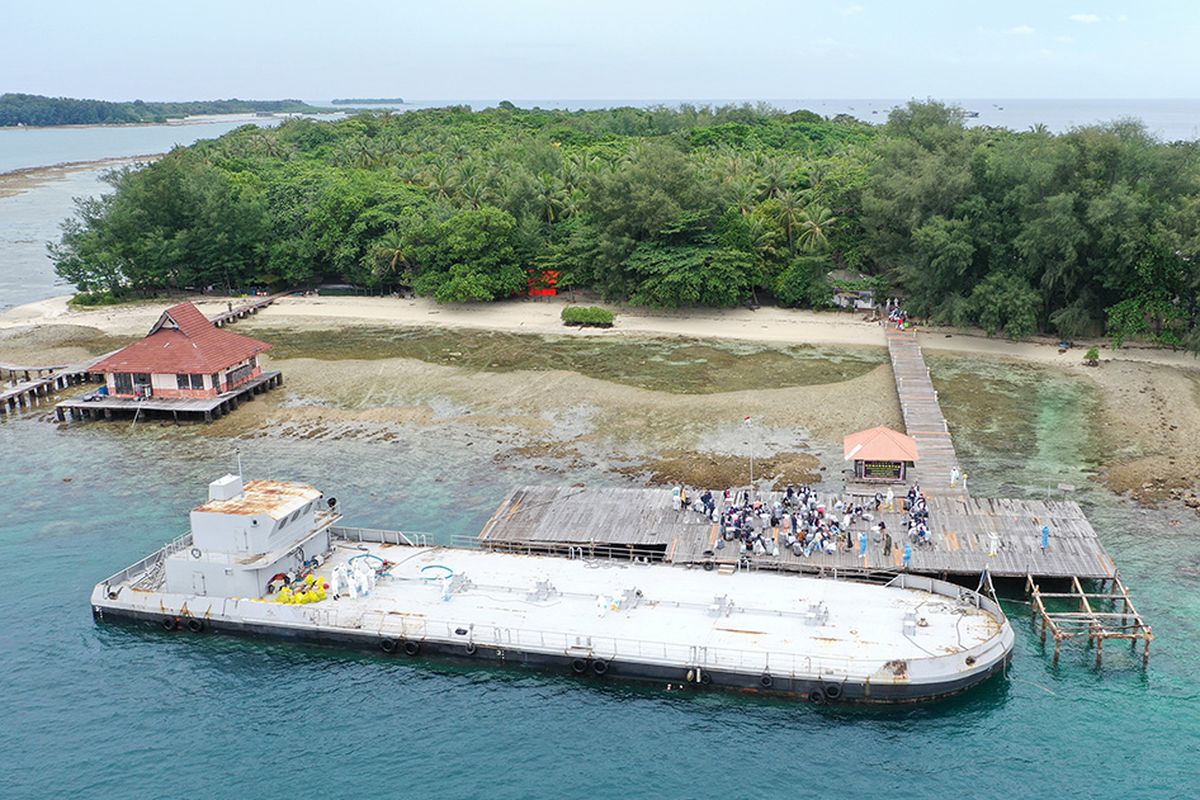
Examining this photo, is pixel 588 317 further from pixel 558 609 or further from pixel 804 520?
pixel 558 609

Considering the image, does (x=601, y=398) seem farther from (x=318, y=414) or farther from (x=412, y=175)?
(x=412, y=175)

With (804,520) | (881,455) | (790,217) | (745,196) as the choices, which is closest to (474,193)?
(745,196)

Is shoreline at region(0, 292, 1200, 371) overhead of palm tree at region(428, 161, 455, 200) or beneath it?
beneath

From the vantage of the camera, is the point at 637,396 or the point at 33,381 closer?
the point at 637,396

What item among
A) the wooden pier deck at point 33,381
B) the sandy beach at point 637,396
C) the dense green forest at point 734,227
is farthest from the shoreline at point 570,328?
the wooden pier deck at point 33,381

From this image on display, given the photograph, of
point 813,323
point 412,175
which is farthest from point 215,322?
point 813,323

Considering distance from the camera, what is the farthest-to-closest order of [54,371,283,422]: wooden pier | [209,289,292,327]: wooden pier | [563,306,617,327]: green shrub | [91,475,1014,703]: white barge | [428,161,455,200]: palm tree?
[428,161,455,200]: palm tree
[209,289,292,327]: wooden pier
[563,306,617,327]: green shrub
[54,371,283,422]: wooden pier
[91,475,1014,703]: white barge

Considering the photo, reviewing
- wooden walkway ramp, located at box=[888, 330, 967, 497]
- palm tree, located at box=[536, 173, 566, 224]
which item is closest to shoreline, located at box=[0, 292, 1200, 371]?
wooden walkway ramp, located at box=[888, 330, 967, 497]

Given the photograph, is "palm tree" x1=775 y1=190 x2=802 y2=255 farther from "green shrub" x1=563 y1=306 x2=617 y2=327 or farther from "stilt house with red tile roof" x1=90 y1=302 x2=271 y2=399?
"stilt house with red tile roof" x1=90 y1=302 x2=271 y2=399
